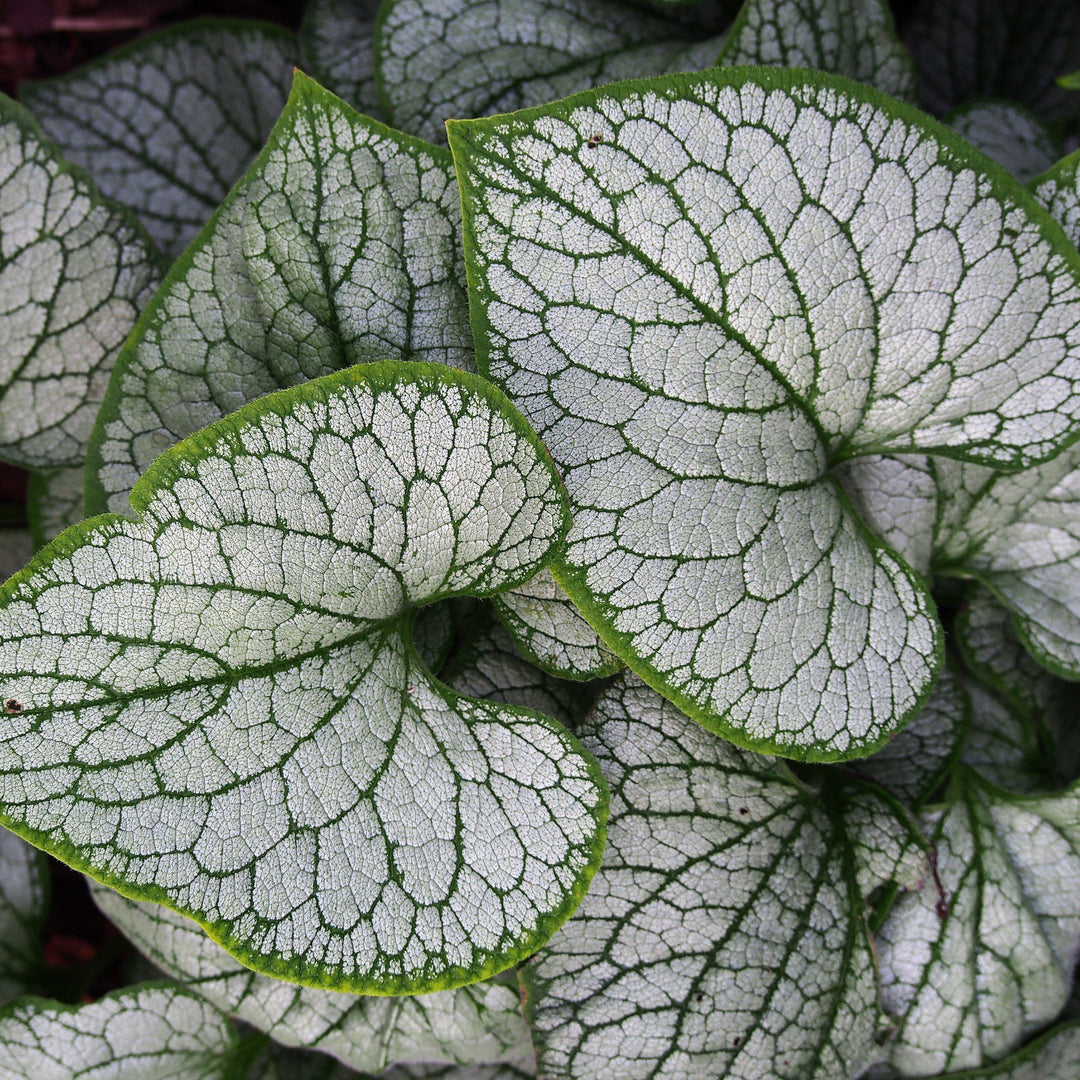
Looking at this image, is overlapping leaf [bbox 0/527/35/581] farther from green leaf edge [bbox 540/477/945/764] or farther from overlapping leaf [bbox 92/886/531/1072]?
green leaf edge [bbox 540/477/945/764]

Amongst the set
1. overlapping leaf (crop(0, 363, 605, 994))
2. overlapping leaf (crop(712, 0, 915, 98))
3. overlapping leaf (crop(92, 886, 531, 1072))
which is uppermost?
overlapping leaf (crop(712, 0, 915, 98))

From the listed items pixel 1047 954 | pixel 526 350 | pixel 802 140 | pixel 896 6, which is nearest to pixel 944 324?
pixel 802 140

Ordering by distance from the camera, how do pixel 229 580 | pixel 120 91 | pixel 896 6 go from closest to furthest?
pixel 229 580 < pixel 120 91 < pixel 896 6

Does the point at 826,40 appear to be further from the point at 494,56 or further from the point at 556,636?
the point at 556,636

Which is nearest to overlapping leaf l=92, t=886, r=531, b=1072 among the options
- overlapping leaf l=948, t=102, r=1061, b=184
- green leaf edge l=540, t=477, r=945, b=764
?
green leaf edge l=540, t=477, r=945, b=764

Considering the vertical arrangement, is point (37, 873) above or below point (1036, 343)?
below

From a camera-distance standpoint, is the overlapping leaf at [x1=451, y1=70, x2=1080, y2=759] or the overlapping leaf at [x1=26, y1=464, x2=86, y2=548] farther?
the overlapping leaf at [x1=26, y1=464, x2=86, y2=548]

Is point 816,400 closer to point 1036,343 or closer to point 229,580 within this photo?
point 1036,343

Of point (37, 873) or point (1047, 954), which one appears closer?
point (1047, 954)
